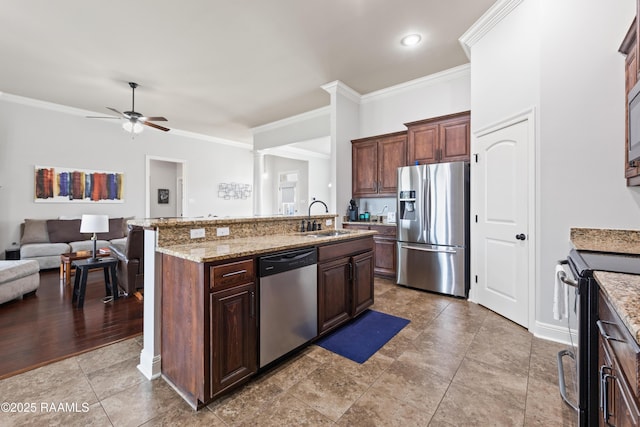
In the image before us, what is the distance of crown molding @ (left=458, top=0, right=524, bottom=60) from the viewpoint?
9.04 ft

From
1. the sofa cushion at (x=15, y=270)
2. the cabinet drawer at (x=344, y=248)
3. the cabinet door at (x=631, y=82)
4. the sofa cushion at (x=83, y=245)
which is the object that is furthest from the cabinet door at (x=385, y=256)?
the sofa cushion at (x=83, y=245)

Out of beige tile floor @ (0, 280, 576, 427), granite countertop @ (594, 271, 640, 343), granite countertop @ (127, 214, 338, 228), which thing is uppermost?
granite countertop @ (127, 214, 338, 228)

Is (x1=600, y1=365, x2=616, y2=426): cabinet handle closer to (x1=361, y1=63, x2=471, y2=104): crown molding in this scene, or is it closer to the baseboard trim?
the baseboard trim

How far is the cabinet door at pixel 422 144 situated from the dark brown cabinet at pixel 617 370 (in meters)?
3.04

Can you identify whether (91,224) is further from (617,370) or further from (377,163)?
(617,370)

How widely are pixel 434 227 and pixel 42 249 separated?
6.51 m

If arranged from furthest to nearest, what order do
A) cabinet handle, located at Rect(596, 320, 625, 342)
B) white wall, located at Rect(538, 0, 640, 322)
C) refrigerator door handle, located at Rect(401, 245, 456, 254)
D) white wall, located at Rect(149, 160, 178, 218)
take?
white wall, located at Rect(149, 160, 178, 218)
refrigerator door handle, located at Rect(401, 245, 456, 254)
white wall, located at Rect(538, 0, 640, 322)
cabinet handle, located at Rect(596, 320, 625, 342)

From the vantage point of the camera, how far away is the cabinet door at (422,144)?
3926 millimetres

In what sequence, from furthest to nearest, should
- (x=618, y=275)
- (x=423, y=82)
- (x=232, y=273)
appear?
(x=423, y=82), (x=232, y=273), (x=618, y=275)

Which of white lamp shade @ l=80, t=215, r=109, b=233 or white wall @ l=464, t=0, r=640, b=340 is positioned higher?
white wall @ l=464, t=0, r=640, b=340

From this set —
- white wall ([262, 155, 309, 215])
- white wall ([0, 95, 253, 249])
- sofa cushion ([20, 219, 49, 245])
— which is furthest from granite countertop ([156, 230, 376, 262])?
white wall ([262, 155, 309, 215])

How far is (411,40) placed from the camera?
3365mm

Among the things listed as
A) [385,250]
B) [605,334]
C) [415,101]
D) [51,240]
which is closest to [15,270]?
[51,240]

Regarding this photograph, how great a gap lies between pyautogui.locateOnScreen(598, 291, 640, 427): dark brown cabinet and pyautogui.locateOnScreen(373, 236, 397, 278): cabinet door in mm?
3113
